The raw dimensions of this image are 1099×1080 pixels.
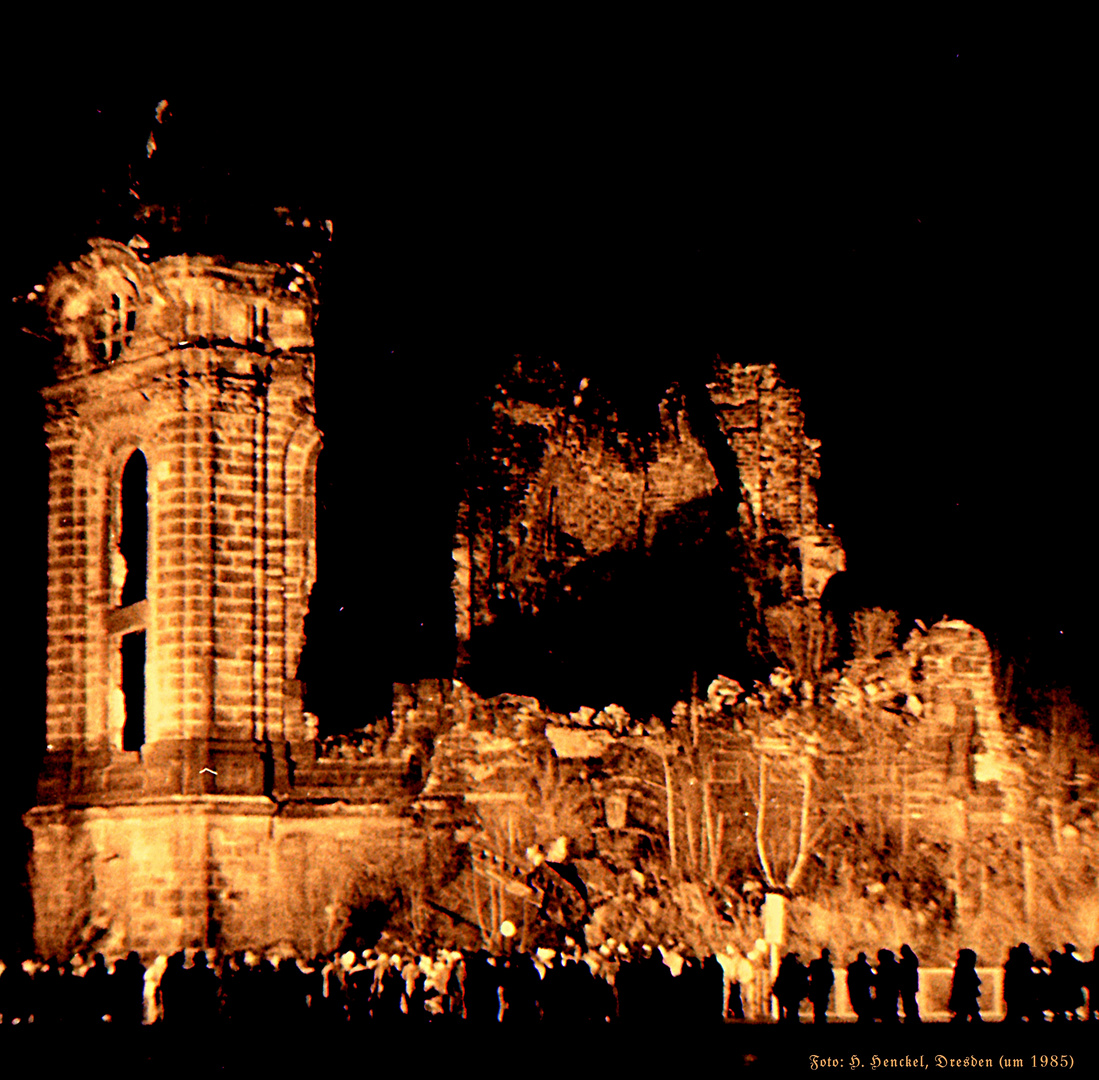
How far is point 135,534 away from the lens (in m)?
21.5

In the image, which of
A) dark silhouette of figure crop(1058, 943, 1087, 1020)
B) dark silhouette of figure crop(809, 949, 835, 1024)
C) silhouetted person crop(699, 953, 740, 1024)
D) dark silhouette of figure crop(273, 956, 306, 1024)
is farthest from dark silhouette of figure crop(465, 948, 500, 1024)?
dark silhouette of figure crop(1058, 943, 1087, 1020)

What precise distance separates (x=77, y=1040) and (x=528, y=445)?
36.9 feet

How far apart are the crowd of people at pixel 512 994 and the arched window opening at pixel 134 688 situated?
274 inches

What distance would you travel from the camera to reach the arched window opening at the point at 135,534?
A: 839 inches

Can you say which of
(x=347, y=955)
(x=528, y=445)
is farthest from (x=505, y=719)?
(x=528, y=445)

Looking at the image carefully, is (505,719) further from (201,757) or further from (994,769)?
(994,769)

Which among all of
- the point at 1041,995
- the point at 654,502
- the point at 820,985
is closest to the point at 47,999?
the point at 820,985

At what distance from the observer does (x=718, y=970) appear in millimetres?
13172

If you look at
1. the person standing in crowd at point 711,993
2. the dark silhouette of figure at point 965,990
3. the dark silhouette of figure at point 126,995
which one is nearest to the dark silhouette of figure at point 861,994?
the dark silhouette of figure at point 965,990

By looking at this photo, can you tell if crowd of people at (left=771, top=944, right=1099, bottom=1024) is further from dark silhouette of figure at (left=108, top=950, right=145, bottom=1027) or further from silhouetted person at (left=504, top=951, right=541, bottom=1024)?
dark silhouette of figure at (left=108, top=950, right=145, bottom=1027)

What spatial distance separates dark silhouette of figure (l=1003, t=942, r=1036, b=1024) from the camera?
13.5 meters

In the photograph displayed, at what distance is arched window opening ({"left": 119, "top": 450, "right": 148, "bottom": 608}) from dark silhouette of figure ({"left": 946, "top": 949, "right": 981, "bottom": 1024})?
10.7 meters

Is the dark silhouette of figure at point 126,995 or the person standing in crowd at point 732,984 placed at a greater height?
the dark silhouette of figure at point 126,995

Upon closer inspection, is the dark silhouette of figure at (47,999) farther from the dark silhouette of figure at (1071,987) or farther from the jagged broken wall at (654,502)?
the jagged broken wall at (654,502)
